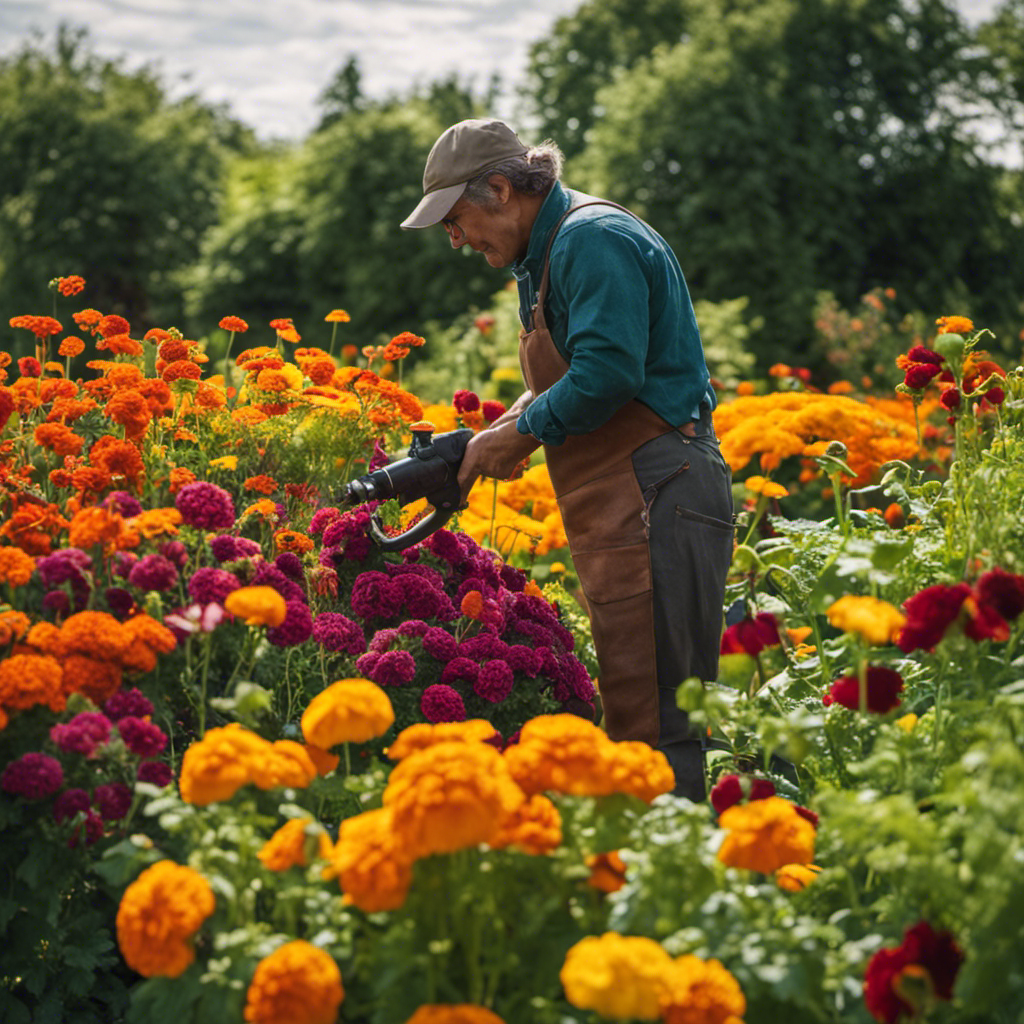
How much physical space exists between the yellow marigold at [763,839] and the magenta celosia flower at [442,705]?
88 cm

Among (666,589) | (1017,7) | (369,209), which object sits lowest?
(666,589)

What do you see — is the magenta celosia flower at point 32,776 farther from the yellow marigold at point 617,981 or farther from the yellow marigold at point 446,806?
the yellow marigold at point 617,981

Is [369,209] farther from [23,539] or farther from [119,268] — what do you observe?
[23,539]

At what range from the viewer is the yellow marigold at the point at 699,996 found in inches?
53.7

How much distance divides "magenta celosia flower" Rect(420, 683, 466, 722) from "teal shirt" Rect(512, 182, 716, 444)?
66 cm

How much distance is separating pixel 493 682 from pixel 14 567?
1039 mm

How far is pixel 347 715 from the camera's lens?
1.68m

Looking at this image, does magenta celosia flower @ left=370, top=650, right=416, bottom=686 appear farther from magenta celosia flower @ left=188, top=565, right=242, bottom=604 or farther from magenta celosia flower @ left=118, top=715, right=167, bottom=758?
magenta celosia flower @ left=118, top=715, right=167, bottom=758

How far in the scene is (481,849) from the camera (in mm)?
1609

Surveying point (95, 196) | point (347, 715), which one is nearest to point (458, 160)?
point (347, 715)

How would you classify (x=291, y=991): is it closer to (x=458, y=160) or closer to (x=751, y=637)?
(x=751, y=637)

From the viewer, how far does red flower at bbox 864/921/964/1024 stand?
1.39 m

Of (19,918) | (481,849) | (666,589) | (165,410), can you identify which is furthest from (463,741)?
(165,410)

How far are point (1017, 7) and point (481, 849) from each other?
50.8 ft
